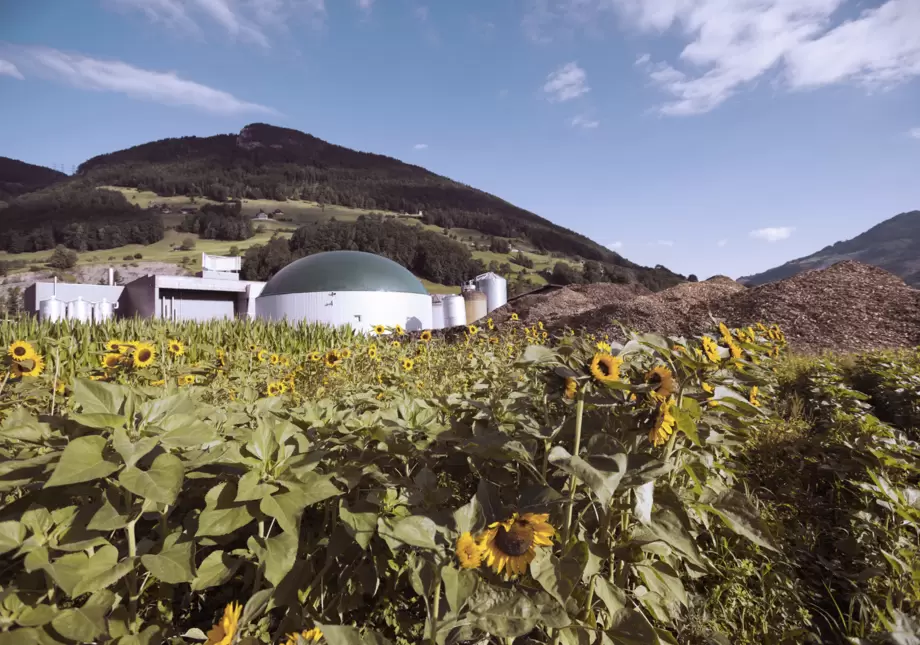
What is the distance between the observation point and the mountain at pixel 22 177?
147 meters

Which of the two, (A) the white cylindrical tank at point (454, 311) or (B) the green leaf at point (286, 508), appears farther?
(A) the white cylindrical tank at point (454, 311)

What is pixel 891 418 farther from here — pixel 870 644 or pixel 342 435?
pixel 342 435

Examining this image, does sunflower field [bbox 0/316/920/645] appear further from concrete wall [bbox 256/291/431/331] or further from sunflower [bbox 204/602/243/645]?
concrete wall [bbox 256/291/431/331]

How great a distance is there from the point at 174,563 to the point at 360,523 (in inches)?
18.5

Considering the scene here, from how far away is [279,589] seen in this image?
1325 mm

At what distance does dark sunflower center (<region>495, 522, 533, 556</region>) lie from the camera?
1120mm

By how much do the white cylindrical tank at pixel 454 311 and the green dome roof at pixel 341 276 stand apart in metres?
2.31

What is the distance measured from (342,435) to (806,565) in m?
2.27

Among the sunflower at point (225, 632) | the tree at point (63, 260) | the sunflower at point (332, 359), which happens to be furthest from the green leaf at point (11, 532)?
the tree at point (63, 260)

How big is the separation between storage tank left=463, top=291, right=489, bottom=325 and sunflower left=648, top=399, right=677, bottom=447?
1138 inches

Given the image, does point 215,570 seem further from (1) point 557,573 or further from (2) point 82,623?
(1) point 557,573

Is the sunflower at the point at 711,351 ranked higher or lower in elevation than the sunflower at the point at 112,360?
higher

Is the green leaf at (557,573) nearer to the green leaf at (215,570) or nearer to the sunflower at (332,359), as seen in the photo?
the green leaf at (215,570)

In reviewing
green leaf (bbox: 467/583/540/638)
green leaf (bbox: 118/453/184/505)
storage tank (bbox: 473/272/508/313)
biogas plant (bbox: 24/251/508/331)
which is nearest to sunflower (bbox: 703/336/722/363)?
green leaf (bbox: 467/583/540/638)
